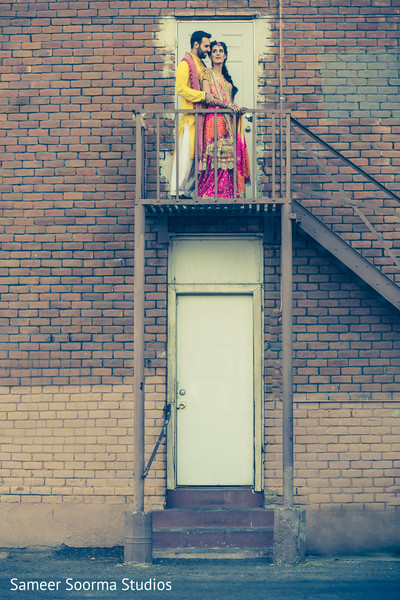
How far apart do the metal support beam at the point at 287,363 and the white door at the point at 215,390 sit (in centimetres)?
92

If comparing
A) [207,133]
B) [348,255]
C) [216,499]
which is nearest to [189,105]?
[207,133]

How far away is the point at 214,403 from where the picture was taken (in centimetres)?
797

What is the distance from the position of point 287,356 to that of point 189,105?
2649mm

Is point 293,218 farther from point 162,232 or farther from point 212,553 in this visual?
point 212,553

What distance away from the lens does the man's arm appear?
24.4ft

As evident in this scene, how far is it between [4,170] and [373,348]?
421cm

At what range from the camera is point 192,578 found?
671 centimetres

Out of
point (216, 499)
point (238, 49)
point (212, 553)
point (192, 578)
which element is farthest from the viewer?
point (238, 49)

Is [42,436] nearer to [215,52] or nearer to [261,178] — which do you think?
[261,178]

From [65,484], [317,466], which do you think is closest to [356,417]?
[317,466]

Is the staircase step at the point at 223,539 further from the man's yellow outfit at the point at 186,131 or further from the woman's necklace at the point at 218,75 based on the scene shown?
the woman's necklace at the point at 218,75

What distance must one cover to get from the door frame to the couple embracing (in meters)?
1.00

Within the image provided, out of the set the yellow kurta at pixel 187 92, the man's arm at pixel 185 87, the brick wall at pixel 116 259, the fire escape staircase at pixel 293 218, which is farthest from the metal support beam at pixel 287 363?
the man's arm at pixel 185 87

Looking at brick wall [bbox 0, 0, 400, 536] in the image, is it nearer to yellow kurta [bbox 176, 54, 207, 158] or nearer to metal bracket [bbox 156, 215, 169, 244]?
metal bracket [bbox 156, 215, 169, 244]
